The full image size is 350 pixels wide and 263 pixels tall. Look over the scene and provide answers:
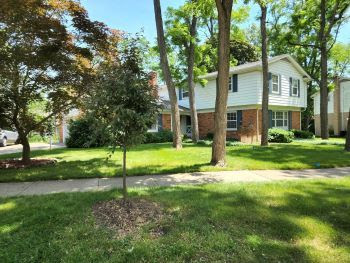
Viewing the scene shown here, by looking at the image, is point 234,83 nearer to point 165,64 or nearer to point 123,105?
point 165,64

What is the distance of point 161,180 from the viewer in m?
8.05

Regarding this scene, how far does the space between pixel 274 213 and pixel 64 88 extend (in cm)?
825

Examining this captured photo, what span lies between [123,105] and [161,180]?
11.5ft

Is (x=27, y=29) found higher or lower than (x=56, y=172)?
higher

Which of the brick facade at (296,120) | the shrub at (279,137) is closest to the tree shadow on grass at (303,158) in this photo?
the shrub at (279,137)

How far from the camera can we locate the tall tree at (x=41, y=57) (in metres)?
9.02

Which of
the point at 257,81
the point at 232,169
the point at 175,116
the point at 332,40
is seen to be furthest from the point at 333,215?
the point at 332,40

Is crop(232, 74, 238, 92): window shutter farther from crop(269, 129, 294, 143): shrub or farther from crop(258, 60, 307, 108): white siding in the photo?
crop(269, 129, 294, 143): shrub

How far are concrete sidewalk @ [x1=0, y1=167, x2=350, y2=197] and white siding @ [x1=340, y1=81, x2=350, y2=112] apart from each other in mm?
25291

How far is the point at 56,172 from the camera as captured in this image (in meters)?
8.86

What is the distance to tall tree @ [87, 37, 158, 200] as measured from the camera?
4977 millimetres

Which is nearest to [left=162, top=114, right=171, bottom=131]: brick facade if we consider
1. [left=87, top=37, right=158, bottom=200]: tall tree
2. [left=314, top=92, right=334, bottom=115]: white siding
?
[left=314, top=92, right=334, bottom=115]: white siding

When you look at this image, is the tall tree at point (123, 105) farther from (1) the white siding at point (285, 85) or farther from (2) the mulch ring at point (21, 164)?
(1) the white siding at point (285, 85)

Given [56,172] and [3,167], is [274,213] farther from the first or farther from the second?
[3,167]
